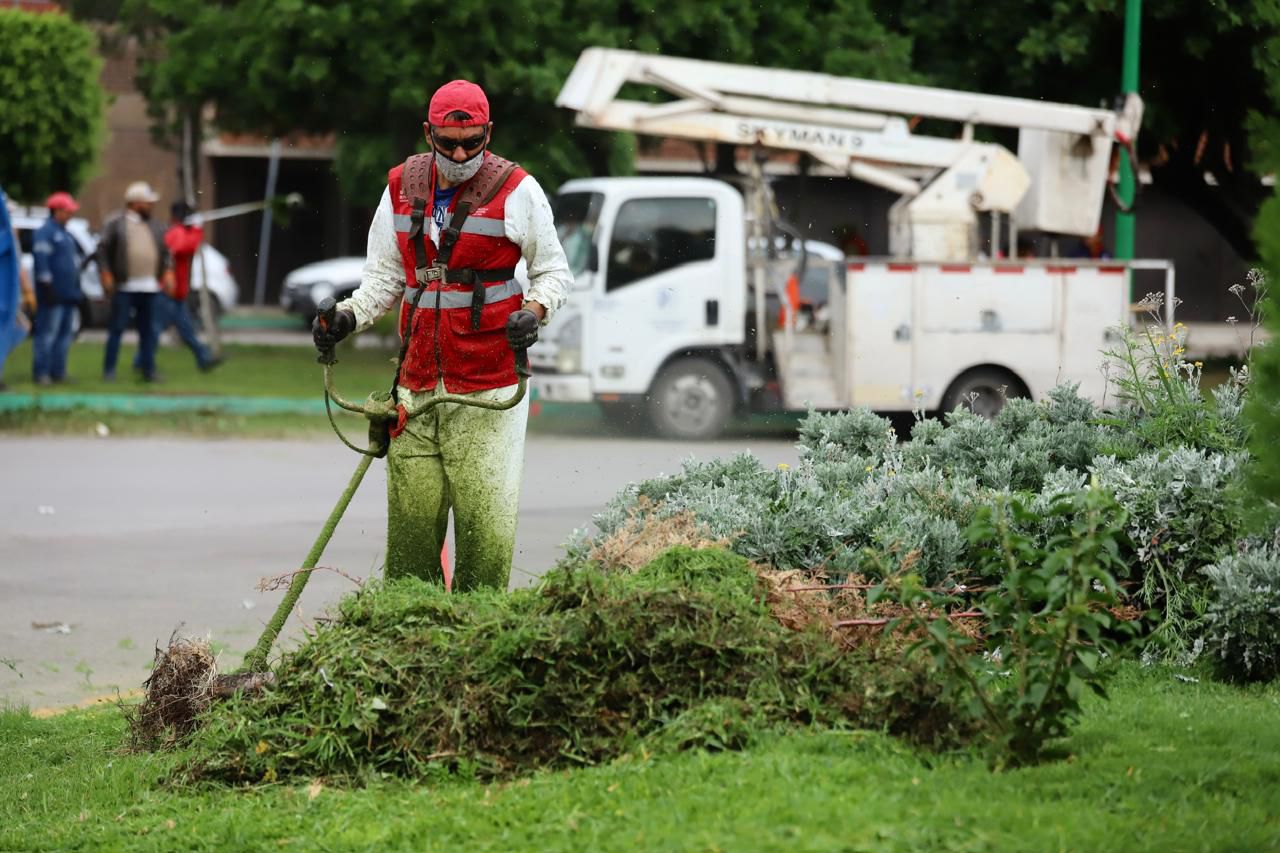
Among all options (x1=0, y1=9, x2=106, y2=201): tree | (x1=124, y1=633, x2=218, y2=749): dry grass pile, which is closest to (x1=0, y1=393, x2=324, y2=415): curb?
(x1=0, y1=9, x2=106, y2=201): tree

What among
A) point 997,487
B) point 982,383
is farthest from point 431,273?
point 982,383

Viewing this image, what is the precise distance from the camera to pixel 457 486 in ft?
19.1

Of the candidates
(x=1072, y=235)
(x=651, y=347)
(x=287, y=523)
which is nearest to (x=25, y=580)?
(x=287, y=523)

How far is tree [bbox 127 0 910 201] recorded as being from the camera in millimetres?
19203

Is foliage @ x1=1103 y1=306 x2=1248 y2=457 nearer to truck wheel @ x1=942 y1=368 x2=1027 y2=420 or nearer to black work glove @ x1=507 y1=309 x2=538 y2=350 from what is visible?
black work glove @ x1=507 y1=309 x2=538 y2=350

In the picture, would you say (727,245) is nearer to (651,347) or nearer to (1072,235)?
(651,347)

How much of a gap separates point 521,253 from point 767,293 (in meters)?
10.1

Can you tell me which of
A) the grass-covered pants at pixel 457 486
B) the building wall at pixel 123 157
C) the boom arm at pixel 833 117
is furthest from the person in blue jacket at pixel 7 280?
the building wall at pixel 123 157

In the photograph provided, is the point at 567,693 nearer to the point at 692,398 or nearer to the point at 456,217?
the point at 456,217

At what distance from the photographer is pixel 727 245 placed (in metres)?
15.7

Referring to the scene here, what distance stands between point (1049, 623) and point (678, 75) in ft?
40.6

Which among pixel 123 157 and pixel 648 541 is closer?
pixel 648 541

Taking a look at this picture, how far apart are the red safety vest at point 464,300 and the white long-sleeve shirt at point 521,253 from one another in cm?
3

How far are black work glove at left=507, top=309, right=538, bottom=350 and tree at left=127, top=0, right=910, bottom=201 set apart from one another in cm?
1376
